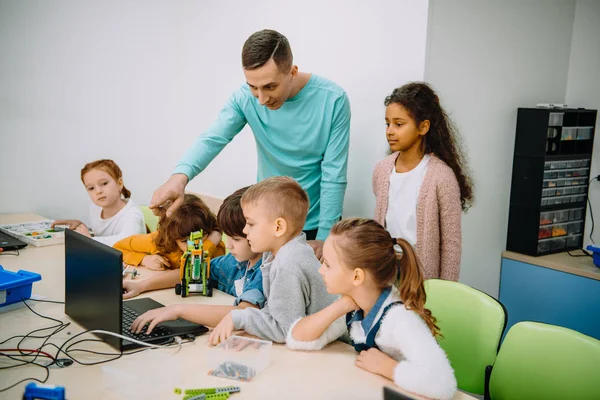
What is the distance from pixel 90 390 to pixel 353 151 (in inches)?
70.8

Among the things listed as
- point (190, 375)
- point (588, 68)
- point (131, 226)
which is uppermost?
point (588, 68)

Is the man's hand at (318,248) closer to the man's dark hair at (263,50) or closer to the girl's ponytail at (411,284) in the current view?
the girl's ponytail at (411,284)

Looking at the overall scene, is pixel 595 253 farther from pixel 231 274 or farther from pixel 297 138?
pixel 231 274

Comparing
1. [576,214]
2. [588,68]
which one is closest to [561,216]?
[576,214]

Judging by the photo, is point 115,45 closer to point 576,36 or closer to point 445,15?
point 445,15

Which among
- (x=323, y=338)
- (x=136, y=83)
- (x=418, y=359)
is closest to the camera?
(x=418, y=359)

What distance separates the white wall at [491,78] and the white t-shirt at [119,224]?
1591mm

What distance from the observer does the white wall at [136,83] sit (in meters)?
2.85

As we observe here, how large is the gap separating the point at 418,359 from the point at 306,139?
1225mm

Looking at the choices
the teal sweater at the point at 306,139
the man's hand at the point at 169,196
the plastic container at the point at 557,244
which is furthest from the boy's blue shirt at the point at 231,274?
the plastic container at the point at 557,244

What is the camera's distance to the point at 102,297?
1499 mm

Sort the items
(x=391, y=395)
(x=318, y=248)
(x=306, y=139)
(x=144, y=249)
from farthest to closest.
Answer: (x=144, y=249)
(x=306, y=139)
(x=318, y=248)
(x=391, y=395)

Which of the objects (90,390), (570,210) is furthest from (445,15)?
(90,390)

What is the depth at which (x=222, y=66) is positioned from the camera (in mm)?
3590
